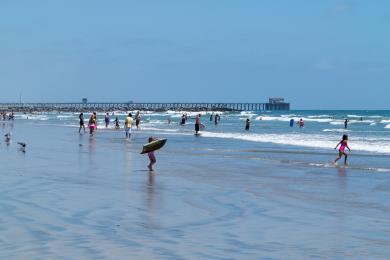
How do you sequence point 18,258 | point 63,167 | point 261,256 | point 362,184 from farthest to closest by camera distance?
point 63,167, point 362,184, point 261,256, point 18,258

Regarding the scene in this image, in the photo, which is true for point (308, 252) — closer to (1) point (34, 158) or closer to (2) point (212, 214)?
(2) point (212, 214)

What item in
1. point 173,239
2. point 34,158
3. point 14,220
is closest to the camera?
point 173,239

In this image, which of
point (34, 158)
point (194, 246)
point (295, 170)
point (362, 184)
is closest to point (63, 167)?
point (34, 158)

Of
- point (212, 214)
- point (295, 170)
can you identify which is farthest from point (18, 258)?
point (295, 170)

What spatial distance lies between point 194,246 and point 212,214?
→ 2.64 metres

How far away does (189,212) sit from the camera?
11352 millimetres

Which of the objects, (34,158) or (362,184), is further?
(34,158)

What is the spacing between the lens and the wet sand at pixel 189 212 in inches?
332

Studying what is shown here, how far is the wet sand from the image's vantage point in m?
8.42

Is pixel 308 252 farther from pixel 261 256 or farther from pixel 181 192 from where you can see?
pixel 181 192

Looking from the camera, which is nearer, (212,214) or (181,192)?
(212,214)

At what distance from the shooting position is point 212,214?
442 inches

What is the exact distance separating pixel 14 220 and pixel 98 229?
1.42m

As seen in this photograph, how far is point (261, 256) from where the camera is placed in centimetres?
813
